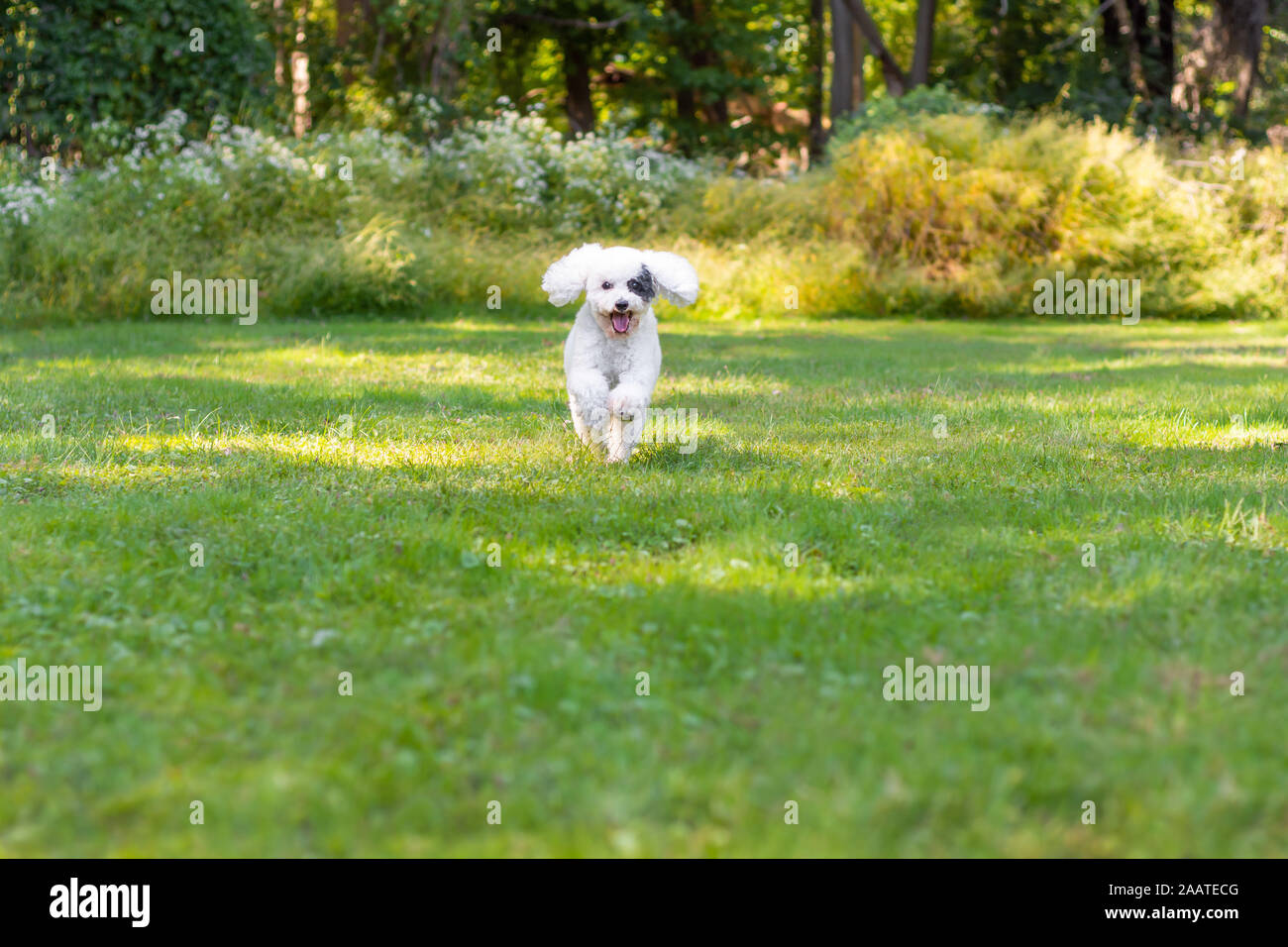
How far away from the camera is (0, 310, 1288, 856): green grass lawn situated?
124 inches

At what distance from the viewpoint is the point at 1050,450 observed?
7.61m

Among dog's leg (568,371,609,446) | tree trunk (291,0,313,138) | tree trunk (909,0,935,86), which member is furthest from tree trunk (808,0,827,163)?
dog's leg (568,371,609,446)

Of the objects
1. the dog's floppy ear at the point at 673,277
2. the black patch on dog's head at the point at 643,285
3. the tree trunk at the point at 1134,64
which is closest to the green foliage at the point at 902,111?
the tree trunk at the point at 1134,64

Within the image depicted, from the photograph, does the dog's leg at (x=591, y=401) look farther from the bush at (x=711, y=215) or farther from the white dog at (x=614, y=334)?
the bush at (x=711, y=215)

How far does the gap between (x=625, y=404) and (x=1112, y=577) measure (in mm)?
3060

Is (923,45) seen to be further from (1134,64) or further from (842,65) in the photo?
(1134,64)

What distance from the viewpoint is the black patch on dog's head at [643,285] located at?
718 cm

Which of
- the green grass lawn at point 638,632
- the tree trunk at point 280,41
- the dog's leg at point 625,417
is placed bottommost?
the green grass lawn at point 638,632

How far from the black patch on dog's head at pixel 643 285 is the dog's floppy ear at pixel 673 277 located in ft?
0.19

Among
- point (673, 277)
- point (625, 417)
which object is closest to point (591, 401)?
point (625, 417)

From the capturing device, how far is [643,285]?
7.23 meters

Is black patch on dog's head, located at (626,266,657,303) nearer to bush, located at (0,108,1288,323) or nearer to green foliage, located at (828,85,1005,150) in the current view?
bush, located at (0,108,1288,323)
